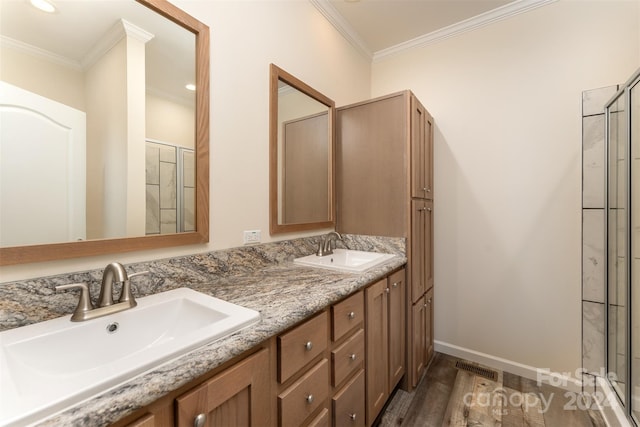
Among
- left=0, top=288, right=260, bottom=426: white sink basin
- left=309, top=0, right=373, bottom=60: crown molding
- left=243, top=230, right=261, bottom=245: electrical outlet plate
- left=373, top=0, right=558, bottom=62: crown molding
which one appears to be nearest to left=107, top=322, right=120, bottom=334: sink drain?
left=0, top=288, right=260, bottom=426: white sink basin

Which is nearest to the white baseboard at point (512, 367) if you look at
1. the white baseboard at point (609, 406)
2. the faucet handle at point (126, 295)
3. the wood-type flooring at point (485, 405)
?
the wood-type flooring at point (485, 405)

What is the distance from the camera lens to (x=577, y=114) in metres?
1.86

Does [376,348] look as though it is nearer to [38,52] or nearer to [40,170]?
[40,170]

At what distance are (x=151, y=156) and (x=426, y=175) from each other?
1865 mm

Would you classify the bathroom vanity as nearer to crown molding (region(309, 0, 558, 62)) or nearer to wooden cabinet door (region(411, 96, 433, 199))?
wooden cabinet door (region(411, 96, 433, 199))

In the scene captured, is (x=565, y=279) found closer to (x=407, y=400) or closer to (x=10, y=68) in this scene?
(x=407, y=400)

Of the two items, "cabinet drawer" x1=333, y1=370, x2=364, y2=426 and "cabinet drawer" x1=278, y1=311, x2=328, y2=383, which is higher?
"cabinet drawer" x1=278, y1=311, x2=328, y2=383

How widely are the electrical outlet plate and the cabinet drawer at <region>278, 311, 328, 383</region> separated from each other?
0.62 meters

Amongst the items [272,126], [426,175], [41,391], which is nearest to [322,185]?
[272,126]

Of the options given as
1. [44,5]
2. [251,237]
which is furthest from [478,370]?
[44,5]

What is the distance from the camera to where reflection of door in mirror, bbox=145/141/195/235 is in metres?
1.11

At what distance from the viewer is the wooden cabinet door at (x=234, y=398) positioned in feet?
2.04

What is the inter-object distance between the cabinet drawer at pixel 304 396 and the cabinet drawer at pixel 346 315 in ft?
0.43

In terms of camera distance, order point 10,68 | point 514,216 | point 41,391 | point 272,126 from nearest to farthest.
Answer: point 41,391 < point 10,68 < point 272,126 < point 514,216
